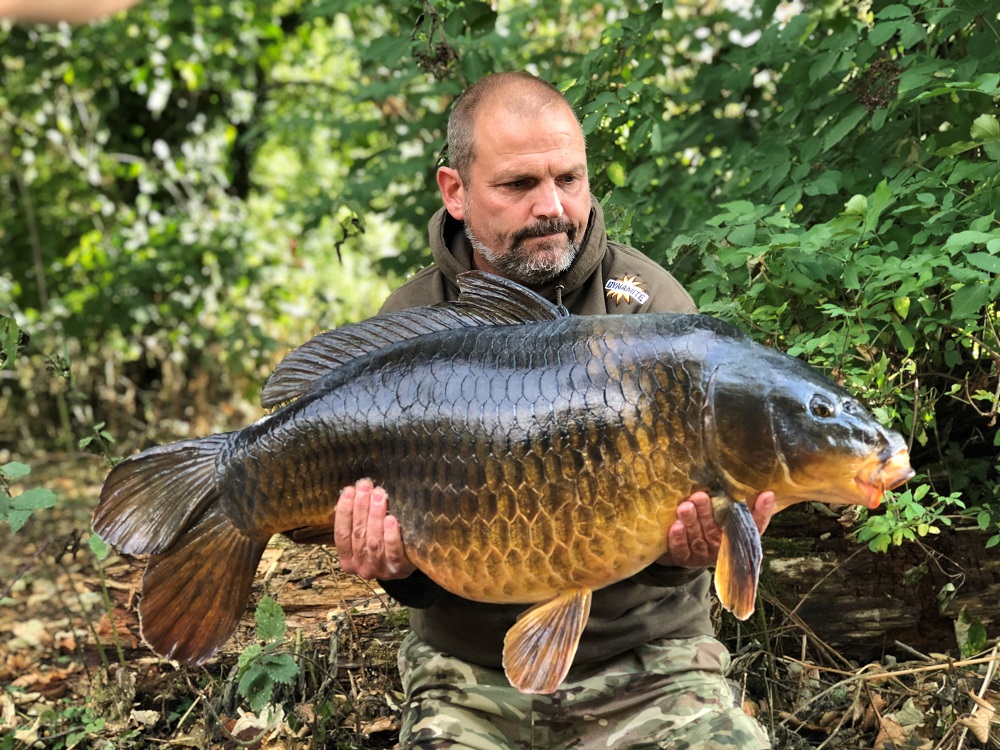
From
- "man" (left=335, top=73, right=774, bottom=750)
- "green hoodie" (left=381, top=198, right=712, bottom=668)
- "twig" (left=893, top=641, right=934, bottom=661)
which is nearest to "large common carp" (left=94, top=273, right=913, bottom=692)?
"man" (left=335, top=73, right=774, bottom=750)

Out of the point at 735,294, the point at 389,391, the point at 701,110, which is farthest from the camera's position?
the point at 701,110

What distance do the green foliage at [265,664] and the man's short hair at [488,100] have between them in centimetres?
109

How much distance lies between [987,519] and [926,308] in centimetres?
49

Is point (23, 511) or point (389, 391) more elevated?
point (389, 391)

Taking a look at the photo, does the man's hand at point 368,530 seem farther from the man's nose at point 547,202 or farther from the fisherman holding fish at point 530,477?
the man's nose at point 547,202

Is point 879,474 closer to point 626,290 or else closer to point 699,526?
point 699,526

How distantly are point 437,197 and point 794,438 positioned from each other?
2.80 metres

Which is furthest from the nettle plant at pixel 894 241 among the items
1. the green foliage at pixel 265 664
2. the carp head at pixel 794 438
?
the green foliage at pixel 265 664

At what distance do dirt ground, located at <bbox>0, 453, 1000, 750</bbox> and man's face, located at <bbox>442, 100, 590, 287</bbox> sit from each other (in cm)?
107

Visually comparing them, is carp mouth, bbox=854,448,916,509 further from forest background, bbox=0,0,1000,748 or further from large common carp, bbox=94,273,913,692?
forest background, bbox=0,0,1000,748

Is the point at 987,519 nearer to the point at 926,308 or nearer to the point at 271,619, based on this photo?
the point at 926,308

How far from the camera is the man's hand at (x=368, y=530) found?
1.97m

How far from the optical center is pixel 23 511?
2.53m

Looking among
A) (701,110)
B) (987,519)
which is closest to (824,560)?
(987,519)
